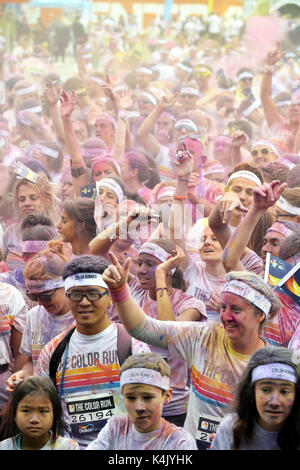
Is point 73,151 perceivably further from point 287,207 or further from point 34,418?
point 34,418

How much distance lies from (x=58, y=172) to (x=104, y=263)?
181 inches

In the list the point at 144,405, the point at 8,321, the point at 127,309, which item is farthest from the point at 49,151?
the point at 144,405

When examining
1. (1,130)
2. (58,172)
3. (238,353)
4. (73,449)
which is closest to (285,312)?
(238,353)

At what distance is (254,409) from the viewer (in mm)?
3893

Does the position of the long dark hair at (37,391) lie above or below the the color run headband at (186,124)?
below

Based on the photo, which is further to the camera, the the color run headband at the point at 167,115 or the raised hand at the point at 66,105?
the the color run headband at the point at 167,115

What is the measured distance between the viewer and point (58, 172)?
360 inches

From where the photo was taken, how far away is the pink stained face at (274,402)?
382cm

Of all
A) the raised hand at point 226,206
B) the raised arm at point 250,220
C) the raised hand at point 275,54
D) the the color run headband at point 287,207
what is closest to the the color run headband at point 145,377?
the raised arm at point 250,220

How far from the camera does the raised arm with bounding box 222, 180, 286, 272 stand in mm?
4590

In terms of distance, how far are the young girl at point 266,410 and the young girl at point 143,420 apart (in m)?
0.21

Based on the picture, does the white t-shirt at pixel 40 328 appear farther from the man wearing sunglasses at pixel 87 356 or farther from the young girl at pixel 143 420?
the young girl at pixel 143 420

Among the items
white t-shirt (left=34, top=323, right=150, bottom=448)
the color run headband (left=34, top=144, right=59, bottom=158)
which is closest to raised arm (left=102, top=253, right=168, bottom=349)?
white t-shirt (left=34, top=323, right=150, bottom=448)

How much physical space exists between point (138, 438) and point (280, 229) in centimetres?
206
